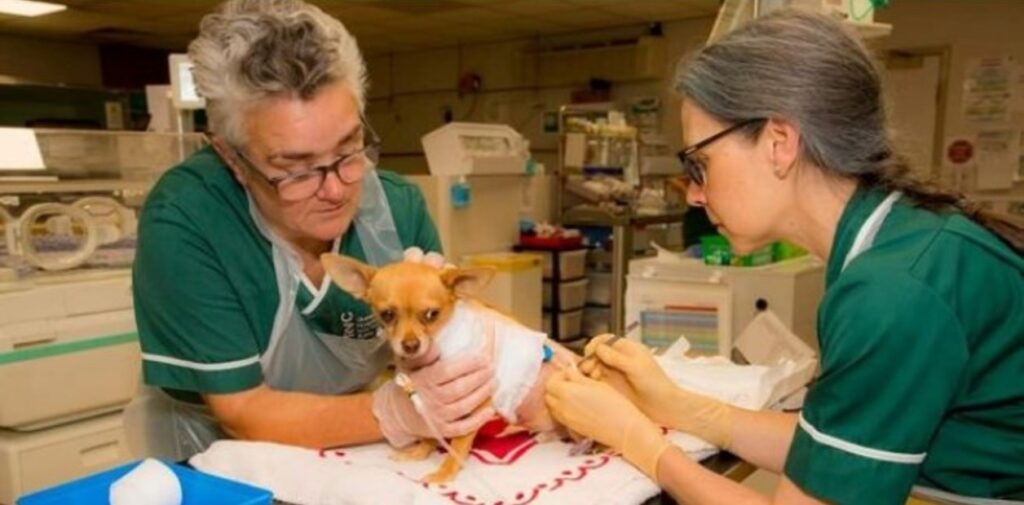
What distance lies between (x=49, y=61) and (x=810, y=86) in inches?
314

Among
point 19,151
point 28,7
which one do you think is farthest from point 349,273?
point 28,7

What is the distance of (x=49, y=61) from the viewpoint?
7.18 meters

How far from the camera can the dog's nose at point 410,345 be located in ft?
3.51

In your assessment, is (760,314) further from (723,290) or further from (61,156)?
(61,156)

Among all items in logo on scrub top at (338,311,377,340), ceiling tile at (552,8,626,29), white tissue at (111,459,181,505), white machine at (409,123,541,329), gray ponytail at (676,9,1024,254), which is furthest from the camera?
ceiling tile at (552,8,626,29)

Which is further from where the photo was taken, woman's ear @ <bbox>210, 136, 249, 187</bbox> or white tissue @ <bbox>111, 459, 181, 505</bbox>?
woman's ear @ <bbox>210, 136, 249, 187</bbox>

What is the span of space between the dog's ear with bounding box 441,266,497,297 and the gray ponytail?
401mm

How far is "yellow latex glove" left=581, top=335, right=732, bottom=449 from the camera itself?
1191 mm

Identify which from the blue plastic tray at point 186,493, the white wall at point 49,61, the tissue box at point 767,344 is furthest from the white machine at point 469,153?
the white wall at point 49,61

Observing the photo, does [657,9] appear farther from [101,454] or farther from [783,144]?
[783,144]

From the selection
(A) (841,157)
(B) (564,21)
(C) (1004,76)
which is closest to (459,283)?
(A) (841,157)

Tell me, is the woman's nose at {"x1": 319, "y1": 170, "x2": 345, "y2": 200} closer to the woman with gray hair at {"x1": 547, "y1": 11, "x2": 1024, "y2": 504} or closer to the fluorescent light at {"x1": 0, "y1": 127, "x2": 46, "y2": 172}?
the woman with gray hair at {"x1": 547, "y1": 11, "x2": 1024, "y2": 504}

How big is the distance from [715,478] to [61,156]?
7.05 feet

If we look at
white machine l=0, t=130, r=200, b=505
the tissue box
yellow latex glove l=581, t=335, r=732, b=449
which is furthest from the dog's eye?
white machine l=0, t=130, r=200, b=505
